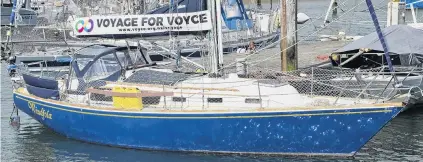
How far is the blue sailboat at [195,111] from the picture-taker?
18.8 meters

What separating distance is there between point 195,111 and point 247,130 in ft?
4.90

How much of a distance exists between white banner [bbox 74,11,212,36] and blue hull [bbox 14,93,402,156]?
2.49 metres

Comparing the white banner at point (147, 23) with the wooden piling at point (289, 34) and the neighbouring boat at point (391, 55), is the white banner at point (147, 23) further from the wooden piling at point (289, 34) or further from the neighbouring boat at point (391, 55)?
the neighbouring boat at point (391, 55)

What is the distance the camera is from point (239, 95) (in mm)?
19812

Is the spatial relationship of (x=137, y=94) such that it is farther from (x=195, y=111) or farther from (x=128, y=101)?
(x=195, y=111)

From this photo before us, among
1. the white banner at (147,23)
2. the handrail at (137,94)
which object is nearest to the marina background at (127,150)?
the handrail at (137,94)

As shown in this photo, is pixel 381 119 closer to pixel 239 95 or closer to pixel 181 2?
pixel 239 95

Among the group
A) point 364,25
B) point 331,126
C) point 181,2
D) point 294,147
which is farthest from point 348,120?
point 364,25

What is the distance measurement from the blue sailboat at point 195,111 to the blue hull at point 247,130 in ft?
0.09

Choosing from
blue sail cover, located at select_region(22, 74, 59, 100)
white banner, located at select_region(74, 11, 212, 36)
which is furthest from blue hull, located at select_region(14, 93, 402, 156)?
white banner, located at select_region(74, 11, 212, 36)

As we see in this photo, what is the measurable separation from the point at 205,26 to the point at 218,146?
11.9 feet

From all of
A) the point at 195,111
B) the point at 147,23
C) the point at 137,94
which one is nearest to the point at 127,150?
the point at 137,94

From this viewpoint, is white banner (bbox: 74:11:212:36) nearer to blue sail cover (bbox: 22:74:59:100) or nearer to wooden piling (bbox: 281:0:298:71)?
blue sail cover (bbox: 22:74:59:100)

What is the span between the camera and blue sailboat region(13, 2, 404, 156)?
18797 mm
